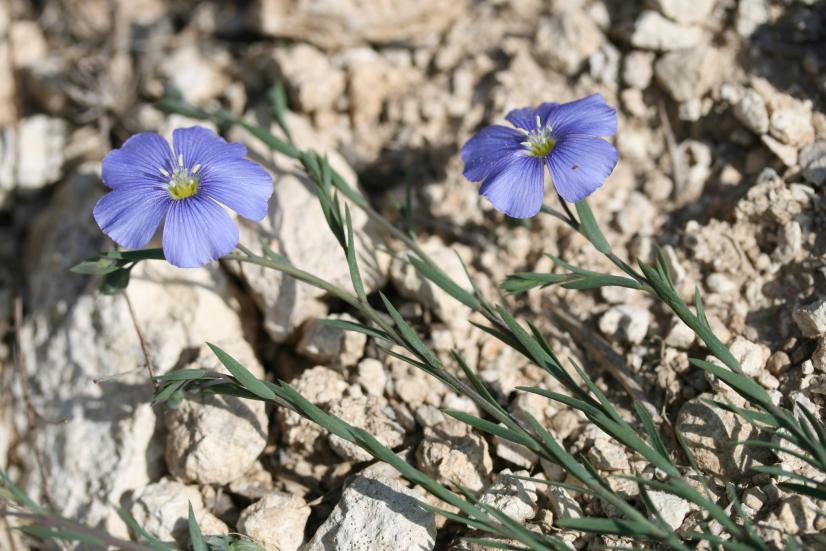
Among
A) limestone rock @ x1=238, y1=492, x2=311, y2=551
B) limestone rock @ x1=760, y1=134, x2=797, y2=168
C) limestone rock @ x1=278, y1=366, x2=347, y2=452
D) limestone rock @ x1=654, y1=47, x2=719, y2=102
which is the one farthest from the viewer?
limestone rock @ x1=654, y1=47, x2=719, y2=102

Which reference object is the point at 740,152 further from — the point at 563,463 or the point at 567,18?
the point at 563,463

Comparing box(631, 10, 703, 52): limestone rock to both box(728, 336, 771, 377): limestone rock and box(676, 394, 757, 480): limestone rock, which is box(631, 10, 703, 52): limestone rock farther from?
box(676, 394, 757, 480): limestone rock

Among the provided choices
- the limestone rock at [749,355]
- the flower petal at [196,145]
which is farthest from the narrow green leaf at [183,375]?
the limestone rock at [749,355]

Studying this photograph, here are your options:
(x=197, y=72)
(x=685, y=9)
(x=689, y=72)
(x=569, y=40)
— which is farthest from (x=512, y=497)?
(x=197, y=72)

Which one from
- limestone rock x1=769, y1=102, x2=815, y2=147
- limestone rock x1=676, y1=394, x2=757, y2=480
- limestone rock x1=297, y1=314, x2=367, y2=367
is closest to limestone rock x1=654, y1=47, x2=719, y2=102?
limestone rock x1=769, y1=102, x2=815, y2=147

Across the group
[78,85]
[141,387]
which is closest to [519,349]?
[141,387]

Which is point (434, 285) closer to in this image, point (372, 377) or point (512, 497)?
point (372, 377)

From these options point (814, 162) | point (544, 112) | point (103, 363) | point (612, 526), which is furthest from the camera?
point (103, 363)
